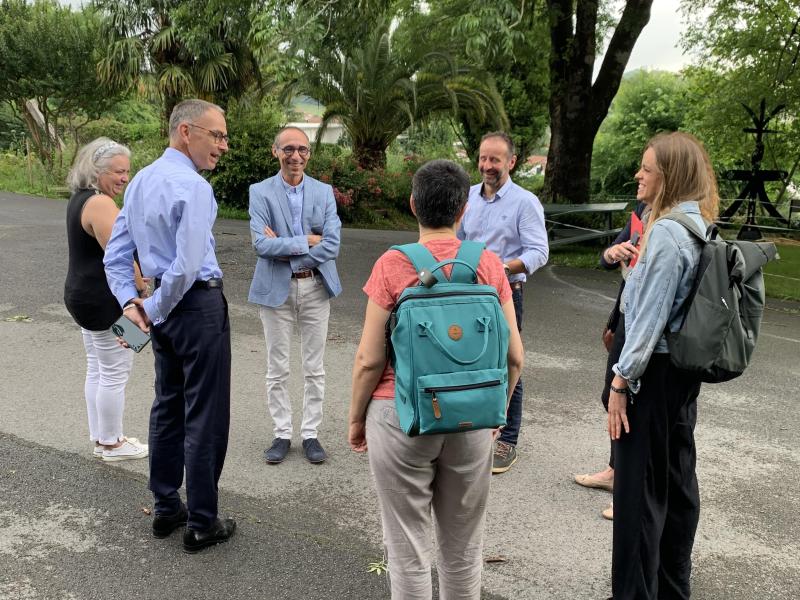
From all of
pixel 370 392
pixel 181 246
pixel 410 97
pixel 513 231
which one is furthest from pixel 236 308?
pixel 410 97

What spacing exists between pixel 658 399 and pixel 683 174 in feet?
2.87

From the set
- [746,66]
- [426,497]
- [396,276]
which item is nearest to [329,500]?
[426,497]

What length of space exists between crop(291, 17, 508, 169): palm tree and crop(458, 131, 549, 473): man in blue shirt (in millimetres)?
14146

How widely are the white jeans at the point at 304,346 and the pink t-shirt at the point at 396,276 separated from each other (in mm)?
2070

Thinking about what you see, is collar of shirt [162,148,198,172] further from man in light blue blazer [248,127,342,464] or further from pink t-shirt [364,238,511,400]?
pink t-shirt [364,238,511,400]

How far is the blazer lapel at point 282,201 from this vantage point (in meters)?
4.42

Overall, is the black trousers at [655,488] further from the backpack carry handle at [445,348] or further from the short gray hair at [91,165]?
the short gray hair at [91,165]

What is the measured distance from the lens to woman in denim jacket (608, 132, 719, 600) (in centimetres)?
263

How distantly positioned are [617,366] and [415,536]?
1016 millimetres

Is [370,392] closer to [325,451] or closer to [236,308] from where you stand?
[325,451]

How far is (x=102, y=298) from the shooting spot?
4023 mm

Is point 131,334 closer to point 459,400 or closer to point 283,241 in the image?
point 283,241

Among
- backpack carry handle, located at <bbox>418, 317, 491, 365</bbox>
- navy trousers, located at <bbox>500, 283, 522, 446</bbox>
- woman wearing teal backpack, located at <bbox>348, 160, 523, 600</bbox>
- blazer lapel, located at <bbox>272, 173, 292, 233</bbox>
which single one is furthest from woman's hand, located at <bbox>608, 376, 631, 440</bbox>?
blazer lapel, located at <bbox>272, 173, 292, 233</bbox>

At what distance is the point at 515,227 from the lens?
430 centimetres
